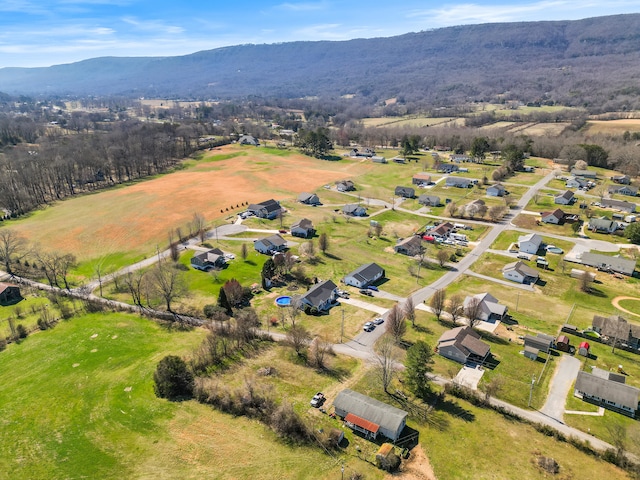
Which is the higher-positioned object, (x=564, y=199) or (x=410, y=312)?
(x=564, y=199)

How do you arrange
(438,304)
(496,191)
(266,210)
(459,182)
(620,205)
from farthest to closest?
(459,182) < (496,191) < (620,205) < (266,210) < (438,304)

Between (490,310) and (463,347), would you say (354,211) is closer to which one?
(490,310)

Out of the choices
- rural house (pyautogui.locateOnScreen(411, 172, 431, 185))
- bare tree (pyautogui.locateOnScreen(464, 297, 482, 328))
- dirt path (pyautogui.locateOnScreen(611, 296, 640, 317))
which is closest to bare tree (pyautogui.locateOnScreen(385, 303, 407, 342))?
bare tree (pyautogui.locateOnScreen(464, 297, 482, 328))

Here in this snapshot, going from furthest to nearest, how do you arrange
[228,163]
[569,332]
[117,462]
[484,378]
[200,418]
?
1. [228,163]
2. [569,332]
3. [484,378]
4. [200,418]
5. [117,462]

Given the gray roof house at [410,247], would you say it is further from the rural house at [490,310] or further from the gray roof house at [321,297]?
the gray roof house at [321,297]

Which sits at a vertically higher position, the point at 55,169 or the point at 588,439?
the point at 55,169

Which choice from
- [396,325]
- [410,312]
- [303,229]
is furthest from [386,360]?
[303,229]

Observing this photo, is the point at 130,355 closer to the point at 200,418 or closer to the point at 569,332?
the point at 200,418

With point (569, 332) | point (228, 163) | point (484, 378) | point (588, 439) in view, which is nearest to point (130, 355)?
point (484, 378)
